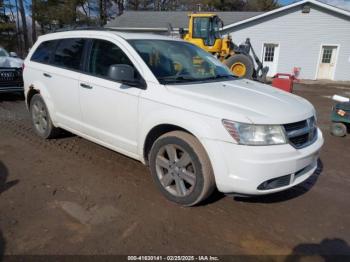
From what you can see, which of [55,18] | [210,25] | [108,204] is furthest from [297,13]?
[55,18]

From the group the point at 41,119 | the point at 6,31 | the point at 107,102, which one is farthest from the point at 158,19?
the point at 107,102

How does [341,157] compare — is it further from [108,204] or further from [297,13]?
[297,13]

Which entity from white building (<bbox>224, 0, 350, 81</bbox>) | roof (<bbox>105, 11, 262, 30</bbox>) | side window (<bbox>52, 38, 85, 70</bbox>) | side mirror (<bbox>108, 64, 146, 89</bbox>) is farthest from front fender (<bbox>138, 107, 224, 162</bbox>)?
roof (<bbox>105, 11, 262, 30</bbox>)

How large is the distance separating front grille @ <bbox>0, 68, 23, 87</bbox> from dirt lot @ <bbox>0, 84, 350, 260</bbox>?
4.86 meters

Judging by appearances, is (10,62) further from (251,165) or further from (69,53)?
(251,165)

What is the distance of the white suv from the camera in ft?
9.53

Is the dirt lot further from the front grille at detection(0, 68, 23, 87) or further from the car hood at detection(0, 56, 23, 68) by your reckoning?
the car hood at detection(0, 56, 23, 68)

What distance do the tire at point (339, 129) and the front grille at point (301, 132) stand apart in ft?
11.7

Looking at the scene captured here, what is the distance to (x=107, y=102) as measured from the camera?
12.8ft

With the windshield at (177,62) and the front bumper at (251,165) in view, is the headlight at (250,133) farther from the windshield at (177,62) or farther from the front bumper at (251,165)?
the windshield at (177,62)

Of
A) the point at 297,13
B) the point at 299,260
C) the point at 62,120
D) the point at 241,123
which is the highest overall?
the point at 297,13

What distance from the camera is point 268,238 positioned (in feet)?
9.78

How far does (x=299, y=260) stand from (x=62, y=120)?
3.82 metres

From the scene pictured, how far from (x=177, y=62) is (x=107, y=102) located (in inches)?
41.7
